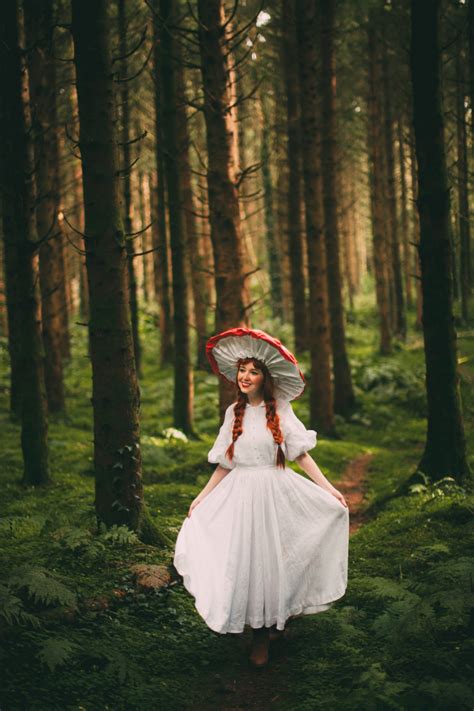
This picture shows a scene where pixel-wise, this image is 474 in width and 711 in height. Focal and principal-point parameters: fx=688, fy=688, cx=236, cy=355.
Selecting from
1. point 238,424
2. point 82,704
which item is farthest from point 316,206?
point 82,704

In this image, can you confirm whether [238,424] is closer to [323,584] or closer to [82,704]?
[323,584]

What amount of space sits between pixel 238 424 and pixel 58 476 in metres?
5.09

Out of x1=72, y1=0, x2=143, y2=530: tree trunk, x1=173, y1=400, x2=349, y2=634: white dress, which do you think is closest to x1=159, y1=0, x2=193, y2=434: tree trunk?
x1=72, y1=0, x2=143, y2=530: tree trunk

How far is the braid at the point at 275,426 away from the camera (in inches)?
201

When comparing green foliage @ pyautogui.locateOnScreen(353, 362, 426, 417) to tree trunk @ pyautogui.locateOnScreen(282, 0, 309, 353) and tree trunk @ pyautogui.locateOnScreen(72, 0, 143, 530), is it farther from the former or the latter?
tree trunk @ pyautogui.locateOnScreen(72, 0, 143, 530)

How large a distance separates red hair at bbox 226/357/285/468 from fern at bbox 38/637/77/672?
1.70 m

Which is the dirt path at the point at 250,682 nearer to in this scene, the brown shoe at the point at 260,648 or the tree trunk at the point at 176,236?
the brown shoe at the point at 260,648

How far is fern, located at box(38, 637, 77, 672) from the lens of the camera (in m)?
4.17

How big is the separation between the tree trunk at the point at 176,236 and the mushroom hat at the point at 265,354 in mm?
6649

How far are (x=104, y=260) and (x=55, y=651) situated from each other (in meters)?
3.40

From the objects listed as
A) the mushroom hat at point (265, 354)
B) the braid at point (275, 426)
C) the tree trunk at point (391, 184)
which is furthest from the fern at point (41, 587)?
the tree trunk at point (391, 184)

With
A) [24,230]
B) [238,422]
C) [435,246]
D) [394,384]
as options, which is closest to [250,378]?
[238,422]

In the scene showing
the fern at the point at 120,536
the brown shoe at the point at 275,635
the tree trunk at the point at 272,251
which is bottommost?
the brown shoe at the point at 275,635

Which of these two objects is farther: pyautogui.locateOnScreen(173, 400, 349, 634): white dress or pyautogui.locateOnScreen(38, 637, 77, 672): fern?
pyautogui.locateOnScreen(173, 400, 349, 634): white dress
